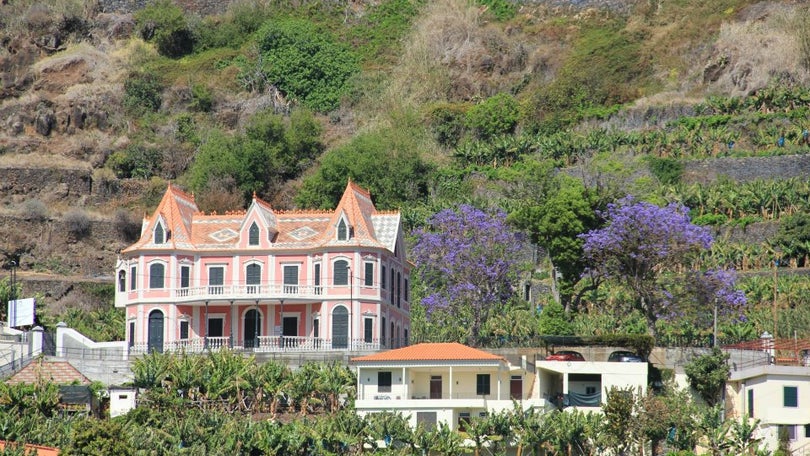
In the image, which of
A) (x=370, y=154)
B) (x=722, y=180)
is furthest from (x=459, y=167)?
(x=722, y=180)

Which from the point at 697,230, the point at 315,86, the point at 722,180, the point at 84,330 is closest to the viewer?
the point at 697,230

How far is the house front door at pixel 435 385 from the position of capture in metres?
64.7

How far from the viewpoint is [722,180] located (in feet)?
308

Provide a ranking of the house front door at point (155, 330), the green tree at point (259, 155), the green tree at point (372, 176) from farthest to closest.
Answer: the green tree at point (259, 155) < the green tree at point (372, 176) < the house front door at point (155, 330)

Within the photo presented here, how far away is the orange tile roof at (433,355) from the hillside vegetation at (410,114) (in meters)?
12.9

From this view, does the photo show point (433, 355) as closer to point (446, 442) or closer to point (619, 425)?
point (446, 442)

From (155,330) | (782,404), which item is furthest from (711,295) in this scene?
(155,330)

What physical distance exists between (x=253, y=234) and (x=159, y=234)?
4289mm

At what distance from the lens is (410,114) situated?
109812 millimetres

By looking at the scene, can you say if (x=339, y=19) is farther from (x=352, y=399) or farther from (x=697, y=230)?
(x=352, y=399)

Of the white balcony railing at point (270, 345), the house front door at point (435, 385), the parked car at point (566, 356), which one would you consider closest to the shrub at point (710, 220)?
the parked car at point (566, 356)

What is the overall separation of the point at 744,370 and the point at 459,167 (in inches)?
1637

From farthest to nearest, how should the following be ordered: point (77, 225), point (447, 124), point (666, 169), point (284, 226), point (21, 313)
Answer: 1. point (447, 124)
2. point (77, 225)
3. point (666, 169)
4. point (284, 226)
5. point (21, 313)

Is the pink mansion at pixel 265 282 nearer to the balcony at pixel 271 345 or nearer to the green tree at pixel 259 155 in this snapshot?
the balcony at pixel 271 345
